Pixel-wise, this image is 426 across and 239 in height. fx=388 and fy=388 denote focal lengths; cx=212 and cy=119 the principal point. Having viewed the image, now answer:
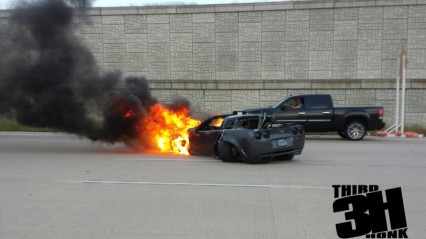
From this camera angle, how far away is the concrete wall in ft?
65.6

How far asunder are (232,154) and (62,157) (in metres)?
4.72

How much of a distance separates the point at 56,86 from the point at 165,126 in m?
3.61

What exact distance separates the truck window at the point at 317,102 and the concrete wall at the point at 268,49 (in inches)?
215

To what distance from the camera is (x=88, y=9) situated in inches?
516

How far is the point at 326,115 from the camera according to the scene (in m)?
15.0

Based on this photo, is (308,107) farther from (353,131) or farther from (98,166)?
(98,166)

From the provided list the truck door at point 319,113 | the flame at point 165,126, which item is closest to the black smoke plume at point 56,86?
the flame at point 165,126

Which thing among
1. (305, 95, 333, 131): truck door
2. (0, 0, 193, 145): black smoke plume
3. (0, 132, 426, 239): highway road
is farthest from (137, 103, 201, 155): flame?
(305, 95, 333, 131): truck door

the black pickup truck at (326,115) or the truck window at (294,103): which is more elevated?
the truck window at (294,103)

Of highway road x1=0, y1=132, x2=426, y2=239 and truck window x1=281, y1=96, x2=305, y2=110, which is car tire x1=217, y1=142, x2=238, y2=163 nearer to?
highway road x1=0, y1=132, x2=426, y2=239

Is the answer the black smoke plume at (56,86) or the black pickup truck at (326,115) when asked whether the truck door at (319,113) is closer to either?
the black pickup truck at (326,115)

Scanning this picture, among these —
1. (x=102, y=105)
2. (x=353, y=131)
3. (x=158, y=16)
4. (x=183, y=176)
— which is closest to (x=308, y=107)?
(x=353, y=131)

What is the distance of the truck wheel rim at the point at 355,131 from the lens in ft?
48.8

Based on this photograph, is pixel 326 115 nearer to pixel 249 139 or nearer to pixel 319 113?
pixel 319 113
